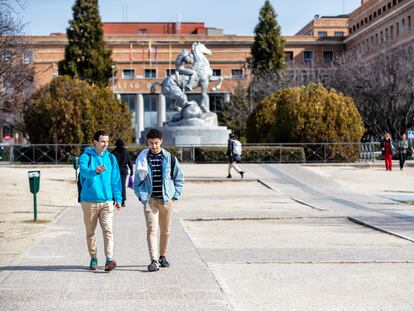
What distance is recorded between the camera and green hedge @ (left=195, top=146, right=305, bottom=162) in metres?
40.8

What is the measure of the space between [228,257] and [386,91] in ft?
150

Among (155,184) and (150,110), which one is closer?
(155,184)

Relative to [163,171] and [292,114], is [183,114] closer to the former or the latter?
[292,114]

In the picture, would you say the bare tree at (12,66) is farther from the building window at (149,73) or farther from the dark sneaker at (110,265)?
the building window at (149,73)

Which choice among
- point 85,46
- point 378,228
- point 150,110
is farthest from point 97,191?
point 150,110

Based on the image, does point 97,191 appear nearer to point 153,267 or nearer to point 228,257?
point 153,267

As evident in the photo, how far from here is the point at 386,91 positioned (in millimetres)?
54938

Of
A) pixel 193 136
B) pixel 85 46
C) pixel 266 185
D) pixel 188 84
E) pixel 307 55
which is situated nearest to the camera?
pixel 266 185

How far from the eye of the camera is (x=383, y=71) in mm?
56406

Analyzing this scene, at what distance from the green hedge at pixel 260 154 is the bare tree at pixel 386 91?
52.4 feet

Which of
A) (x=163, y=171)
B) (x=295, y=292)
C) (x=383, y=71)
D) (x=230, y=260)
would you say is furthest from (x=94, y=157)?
(x=383, y=71)

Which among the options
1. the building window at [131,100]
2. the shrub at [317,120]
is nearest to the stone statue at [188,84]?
the shrub at [317,120]

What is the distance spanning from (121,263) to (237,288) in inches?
92.5

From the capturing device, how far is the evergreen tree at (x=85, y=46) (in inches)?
2813
